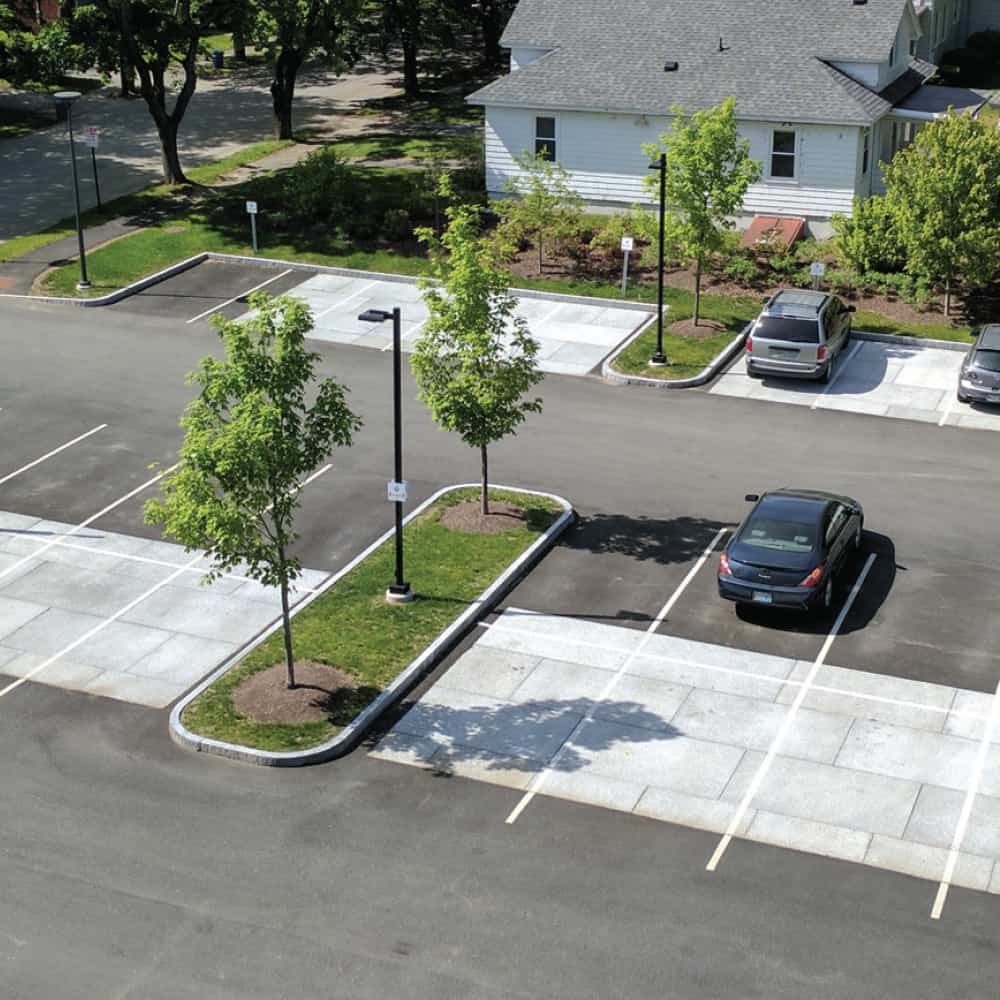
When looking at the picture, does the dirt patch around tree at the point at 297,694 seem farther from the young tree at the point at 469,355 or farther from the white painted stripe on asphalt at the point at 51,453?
the white painted stripe on asphalt at the point at 51,453

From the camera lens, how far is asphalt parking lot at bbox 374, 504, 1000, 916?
20.5m

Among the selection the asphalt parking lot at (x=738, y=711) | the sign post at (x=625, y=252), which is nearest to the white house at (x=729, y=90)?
the sign post at (x=625, y=252)

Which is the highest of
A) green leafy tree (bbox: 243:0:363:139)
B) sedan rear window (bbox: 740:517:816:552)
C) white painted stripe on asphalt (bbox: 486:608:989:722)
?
green leafy tree (bbox: 243:0:363:139)

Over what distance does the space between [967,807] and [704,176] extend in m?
21.3

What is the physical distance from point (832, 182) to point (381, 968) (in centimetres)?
3316

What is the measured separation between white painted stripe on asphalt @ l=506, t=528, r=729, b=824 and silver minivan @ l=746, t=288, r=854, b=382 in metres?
8.18

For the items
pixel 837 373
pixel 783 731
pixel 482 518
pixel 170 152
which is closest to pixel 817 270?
pixel 837 373

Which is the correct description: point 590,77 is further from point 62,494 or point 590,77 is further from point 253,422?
point 253,422

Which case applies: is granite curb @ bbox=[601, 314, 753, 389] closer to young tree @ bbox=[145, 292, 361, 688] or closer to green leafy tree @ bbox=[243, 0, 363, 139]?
young tree @ bbox=[145, 292, 361, 688]

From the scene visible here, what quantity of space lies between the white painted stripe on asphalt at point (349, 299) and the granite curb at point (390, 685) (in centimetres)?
1245

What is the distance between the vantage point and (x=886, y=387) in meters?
36.2

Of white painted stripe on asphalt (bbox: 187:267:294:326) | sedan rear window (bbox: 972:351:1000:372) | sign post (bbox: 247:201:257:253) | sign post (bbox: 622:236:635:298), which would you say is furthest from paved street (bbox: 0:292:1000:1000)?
sign post (bbox: 247:201:257:253)

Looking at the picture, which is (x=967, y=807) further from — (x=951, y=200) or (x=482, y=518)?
(x=951, y=200)

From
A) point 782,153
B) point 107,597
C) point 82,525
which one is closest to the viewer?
point 107,597
